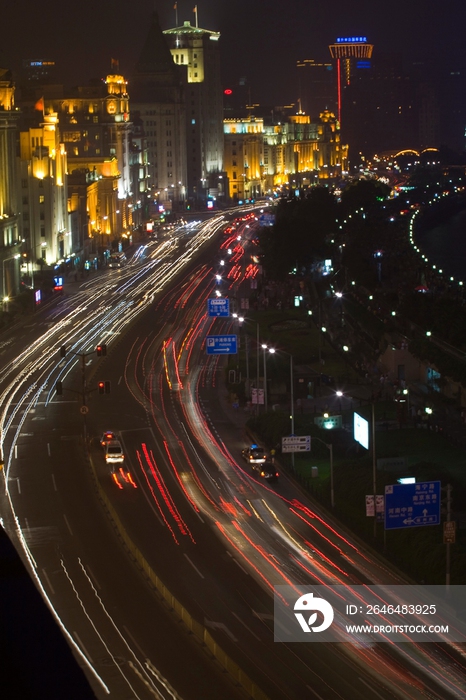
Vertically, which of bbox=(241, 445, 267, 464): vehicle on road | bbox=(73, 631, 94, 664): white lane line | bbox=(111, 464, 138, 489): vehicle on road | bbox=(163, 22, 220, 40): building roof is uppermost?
bbox=(163, 22, 220, 40): building roof

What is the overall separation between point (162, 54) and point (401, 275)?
77.1 meters

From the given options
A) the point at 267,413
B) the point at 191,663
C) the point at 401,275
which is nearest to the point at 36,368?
the point at 267,413

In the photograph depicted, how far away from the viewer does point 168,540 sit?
29.2 meters

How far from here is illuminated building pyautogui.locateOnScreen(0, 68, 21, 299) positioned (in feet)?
244

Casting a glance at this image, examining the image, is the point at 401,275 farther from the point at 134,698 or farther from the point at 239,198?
the point at 239,198

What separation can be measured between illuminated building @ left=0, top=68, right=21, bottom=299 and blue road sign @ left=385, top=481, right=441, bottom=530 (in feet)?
169

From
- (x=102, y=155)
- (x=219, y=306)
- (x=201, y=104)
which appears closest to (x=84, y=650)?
(x=219, y=306)

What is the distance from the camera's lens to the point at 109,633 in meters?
22.5

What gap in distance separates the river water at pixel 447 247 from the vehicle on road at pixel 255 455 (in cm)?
7724

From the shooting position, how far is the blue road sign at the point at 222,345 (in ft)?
157

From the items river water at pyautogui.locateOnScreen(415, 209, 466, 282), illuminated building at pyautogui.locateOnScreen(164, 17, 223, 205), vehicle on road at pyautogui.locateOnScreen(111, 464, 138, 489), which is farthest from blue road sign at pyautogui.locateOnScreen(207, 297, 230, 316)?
illuminated building at pyautogui.locateOnScreen(164, 17, 223, 205)

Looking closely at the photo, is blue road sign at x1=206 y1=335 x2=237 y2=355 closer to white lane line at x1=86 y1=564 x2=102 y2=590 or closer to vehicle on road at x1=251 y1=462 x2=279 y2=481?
vehicle on road at x1=251 y1=462 x2=279 y2=481

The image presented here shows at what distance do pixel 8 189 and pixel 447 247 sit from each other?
299 ft

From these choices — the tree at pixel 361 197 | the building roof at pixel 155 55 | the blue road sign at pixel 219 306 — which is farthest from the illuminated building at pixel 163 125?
the blue road sign at pixel 219 306
